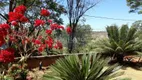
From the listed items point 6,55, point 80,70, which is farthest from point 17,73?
point 80,70

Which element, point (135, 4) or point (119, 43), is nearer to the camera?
point (119, 43)

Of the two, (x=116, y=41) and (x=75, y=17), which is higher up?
(x=75, y=17)

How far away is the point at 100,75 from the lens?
5984 millimetres

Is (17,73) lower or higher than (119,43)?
lower

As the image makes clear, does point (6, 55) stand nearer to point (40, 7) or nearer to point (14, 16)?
point (14, 16)

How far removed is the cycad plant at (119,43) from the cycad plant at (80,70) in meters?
5.15

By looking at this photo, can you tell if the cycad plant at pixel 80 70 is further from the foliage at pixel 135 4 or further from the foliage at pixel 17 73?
the foliage at pixel 135 4

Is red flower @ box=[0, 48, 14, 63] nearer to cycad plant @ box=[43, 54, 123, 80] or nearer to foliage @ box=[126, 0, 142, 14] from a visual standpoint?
cycad plant @ box=[43, 54, 123, 80]

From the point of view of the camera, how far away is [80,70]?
600cm

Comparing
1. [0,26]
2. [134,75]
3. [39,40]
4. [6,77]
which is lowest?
[134,75]

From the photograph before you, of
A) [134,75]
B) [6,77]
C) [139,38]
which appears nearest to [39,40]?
[6,77]

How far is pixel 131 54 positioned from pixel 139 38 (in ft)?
3.22

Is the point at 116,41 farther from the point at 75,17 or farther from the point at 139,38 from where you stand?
the point at 75,17

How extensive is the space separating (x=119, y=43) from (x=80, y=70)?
560cm
